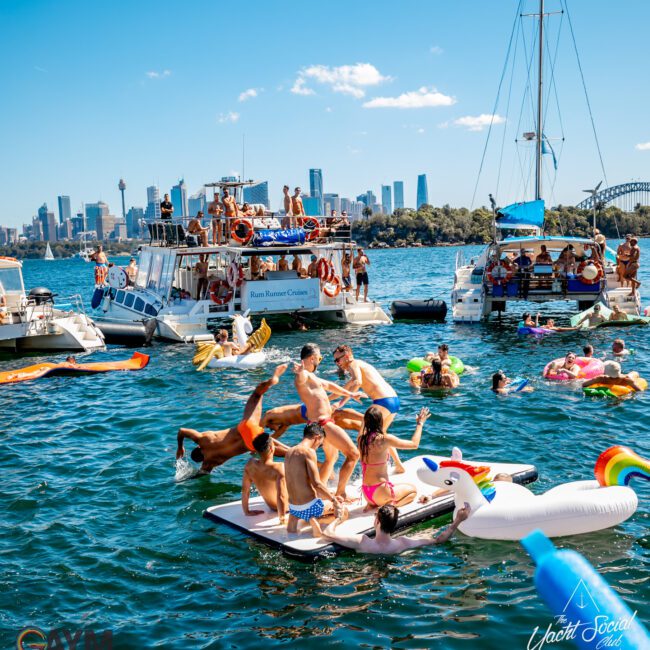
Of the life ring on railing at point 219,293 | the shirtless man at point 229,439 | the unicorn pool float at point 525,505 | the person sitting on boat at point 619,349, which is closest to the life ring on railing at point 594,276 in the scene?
the person sitting on boat at point 619,349

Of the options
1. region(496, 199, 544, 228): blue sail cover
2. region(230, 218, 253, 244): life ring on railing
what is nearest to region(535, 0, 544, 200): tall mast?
region(496, 199, 544, 228): blue sail cover

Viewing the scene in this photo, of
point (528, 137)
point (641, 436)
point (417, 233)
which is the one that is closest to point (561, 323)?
point (528, 137)

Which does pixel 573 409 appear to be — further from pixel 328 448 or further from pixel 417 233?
pixel 417 233

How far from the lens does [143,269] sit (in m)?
29.9

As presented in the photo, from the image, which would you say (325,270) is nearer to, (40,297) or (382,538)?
(40,297)

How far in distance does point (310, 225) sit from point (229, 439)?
17865 millimetres

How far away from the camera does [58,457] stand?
13578 millimetres

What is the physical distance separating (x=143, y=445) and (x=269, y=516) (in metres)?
4.94

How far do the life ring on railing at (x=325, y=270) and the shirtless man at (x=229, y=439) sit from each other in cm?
1643

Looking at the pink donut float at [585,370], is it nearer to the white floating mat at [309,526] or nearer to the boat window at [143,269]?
the white floating mat at [309,526]

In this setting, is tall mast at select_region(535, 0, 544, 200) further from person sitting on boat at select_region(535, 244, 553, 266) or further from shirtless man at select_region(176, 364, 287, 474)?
shirtless man at select_region(176, 364, 287, 474)

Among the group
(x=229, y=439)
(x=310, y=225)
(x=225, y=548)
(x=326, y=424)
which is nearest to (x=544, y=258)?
(x=310, y=225)

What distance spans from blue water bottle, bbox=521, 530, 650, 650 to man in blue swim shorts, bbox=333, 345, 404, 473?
599 cm

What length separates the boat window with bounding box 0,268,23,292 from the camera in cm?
2495
